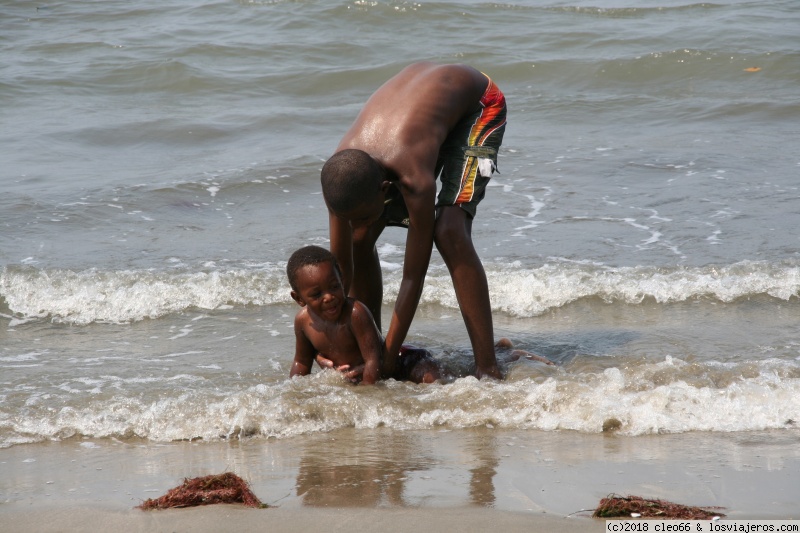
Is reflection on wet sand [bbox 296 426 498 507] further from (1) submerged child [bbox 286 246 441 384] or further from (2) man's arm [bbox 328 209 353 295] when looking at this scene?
(2) man's arm [bbox 328 209 353 295]

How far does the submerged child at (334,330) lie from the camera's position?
407 centimetres

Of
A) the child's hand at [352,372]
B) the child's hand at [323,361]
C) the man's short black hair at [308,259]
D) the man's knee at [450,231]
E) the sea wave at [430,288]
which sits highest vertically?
the man's knee at [450,231]

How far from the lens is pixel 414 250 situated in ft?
13.0

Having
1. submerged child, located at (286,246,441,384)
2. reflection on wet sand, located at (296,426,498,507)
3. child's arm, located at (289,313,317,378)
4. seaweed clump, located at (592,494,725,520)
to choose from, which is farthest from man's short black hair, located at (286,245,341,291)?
seaweed clump, located at (592,494,725,520)

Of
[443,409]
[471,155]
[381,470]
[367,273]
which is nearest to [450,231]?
[471,155]

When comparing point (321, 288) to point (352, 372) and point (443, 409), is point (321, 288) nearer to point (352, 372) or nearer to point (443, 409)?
point (352, 372)

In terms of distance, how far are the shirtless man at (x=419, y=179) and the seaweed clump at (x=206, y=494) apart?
1166 mm

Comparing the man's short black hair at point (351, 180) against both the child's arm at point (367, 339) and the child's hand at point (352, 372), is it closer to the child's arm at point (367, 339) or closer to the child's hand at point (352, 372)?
the child's arm at point (367, 339)

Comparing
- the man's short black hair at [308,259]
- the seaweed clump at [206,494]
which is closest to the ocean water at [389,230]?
the man's short black hair at [308,259]

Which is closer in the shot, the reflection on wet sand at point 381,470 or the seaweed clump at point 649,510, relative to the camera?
the seaweed clump at point 649,510

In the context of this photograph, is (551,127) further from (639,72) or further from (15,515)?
(15,515)

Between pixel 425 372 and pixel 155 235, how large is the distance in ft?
11.2

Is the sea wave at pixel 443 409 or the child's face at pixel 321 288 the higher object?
the child's face at pixel 321 288

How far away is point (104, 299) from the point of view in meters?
5.86
